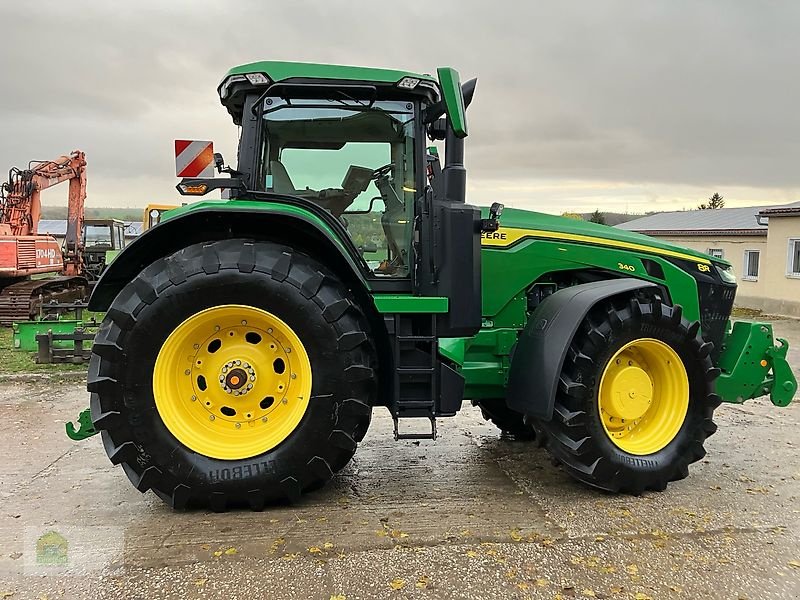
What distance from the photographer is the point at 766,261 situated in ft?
60.4

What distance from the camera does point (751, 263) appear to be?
2027 centimetres

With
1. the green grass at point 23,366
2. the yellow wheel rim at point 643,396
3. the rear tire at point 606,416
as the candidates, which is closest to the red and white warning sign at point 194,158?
the rear tire at point 606,416

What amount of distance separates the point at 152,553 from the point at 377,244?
2.18m

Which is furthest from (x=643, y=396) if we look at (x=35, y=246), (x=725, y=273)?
(x=35, y=246)

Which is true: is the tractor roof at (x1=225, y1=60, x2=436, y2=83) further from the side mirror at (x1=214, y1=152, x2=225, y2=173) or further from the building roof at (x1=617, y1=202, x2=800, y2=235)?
the building roof at (x1=617, y1=202, x2=800, y2=235)

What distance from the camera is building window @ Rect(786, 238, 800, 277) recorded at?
57.0 feet

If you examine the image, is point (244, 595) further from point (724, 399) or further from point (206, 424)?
point (724, 399)

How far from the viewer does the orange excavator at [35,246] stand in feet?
46.8

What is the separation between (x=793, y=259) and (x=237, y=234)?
17598 millimetres

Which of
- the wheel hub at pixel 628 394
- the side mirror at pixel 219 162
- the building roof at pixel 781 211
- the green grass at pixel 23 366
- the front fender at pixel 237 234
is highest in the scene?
the building roof at pixel 781 211

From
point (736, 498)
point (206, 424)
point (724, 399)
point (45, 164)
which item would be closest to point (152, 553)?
point (206, 424)

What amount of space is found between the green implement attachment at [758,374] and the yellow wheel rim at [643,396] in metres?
0.65

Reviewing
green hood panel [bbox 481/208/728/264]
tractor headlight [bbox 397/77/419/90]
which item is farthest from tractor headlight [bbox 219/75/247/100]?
green hood panel [bbox 481/208/728/264]
